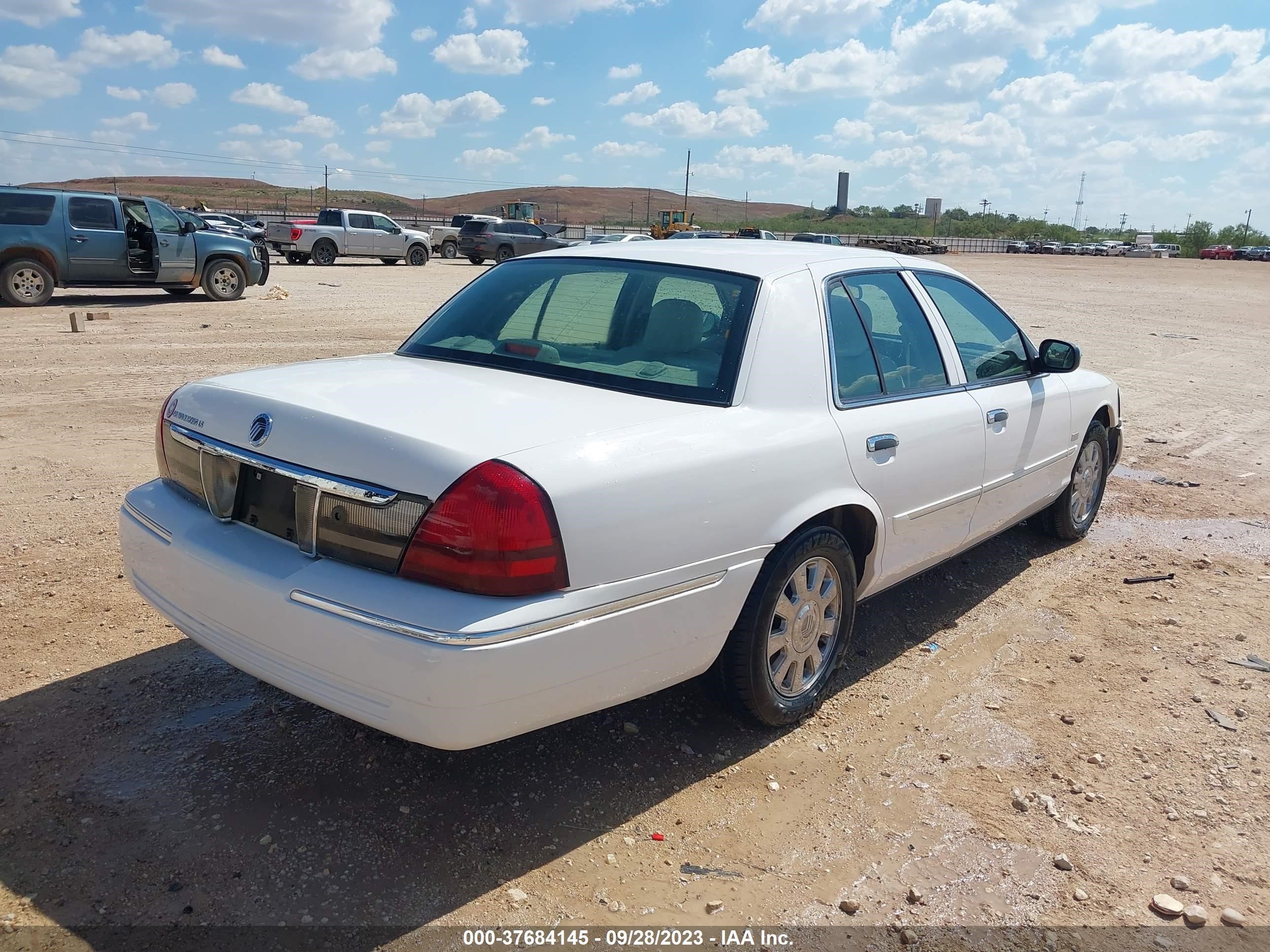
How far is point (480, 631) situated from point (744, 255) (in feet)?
6.87

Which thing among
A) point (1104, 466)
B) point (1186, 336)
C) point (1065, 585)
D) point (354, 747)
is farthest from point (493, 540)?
point (1186, 336)

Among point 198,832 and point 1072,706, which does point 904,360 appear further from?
point 198,832

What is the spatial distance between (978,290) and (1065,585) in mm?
1622

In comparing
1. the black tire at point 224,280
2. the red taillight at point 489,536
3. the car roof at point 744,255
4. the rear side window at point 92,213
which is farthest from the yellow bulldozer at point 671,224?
the red taillight at point 489,536

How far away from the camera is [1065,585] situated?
5285 millimetres

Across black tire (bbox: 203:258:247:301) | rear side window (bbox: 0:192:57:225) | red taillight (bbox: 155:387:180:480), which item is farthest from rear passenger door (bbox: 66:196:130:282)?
red taillight (bbox: 155:387:180:480)

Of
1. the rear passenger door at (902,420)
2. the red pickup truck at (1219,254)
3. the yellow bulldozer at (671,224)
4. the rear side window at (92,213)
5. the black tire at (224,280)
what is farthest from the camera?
the red pickup truck at (1219,254)

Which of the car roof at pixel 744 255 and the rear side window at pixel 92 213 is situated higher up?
the rear side window at pixel 92 213

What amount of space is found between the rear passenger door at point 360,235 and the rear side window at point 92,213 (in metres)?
15.2

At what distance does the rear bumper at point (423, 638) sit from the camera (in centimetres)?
256

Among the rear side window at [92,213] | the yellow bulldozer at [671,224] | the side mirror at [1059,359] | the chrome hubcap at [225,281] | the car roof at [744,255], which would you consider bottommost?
the chrome hubcap at [225,281]

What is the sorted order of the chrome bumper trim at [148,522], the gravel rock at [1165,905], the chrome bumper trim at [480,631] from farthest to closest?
the chrome bumper trim at [148,522], the gravel rock at [1165,905], the chrome bumper trim at [480,631]

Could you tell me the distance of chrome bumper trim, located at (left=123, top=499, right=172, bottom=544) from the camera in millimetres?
3207

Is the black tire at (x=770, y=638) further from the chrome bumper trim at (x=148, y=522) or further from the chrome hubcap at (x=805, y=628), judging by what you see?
the chrome bumper trim at (x=148, y=522)
